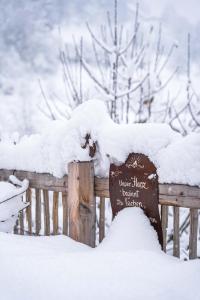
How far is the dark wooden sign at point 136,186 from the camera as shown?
283 centimetres

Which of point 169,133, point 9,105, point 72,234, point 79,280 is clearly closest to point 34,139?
point 72,234

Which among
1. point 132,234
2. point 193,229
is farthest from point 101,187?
point 193,229

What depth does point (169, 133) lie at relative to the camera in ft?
9.26

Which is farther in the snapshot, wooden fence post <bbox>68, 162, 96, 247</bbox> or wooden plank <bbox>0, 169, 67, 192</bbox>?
wooden plank <bbox>0, 169, 67, 192</bbox>

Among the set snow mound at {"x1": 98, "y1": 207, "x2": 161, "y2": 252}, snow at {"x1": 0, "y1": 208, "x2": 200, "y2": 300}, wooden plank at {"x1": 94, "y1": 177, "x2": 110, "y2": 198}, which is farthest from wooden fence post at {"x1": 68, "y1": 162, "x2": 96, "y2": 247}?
snow at {"x1": 0, "y1": 208, "x2": 200, "y2": 300}

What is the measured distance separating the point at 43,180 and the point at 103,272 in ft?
5.67

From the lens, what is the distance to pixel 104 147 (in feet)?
10.2

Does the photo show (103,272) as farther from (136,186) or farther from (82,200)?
(82,200)

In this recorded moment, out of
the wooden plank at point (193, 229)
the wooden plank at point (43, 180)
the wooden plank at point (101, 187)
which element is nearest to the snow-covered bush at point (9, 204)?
the wooden plank at point (43, 180)

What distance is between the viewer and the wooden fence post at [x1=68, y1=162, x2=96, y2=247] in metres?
3.23

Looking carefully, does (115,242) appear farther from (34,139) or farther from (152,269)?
(34,139)

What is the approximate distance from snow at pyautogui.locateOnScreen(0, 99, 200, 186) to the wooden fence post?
0.09 metres

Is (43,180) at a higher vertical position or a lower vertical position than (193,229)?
higher

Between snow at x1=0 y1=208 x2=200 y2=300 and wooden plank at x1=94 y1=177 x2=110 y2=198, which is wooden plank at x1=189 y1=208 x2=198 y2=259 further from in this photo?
wooden plank at x1=94 y1=177 x2=110 y2=198
